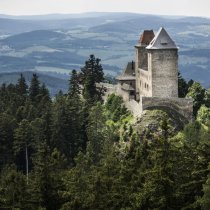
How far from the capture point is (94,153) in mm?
84250

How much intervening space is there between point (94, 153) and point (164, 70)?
1346 cm

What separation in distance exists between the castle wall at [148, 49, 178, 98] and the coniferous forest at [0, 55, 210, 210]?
468cm

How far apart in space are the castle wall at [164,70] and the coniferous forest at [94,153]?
15.3 feet

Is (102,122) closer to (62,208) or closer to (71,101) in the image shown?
(71,101)

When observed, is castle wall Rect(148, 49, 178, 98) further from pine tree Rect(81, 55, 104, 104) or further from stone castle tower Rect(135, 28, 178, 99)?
pine tree Rect(81, 55, 104, 104)

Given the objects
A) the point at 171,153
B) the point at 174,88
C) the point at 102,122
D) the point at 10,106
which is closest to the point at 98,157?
the point at 102,122

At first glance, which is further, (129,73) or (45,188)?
(129,73)

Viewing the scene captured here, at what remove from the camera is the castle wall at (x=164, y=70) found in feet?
273

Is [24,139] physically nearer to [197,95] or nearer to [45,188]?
[197,95]

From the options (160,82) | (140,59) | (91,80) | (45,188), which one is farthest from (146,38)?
(45,188)

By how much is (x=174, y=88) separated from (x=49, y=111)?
1982 cm

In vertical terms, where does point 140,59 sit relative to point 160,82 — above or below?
above

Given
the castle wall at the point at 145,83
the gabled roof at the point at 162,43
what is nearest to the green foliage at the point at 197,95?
the castle wall at the point at 145,83

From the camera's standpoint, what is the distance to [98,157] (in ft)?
275
